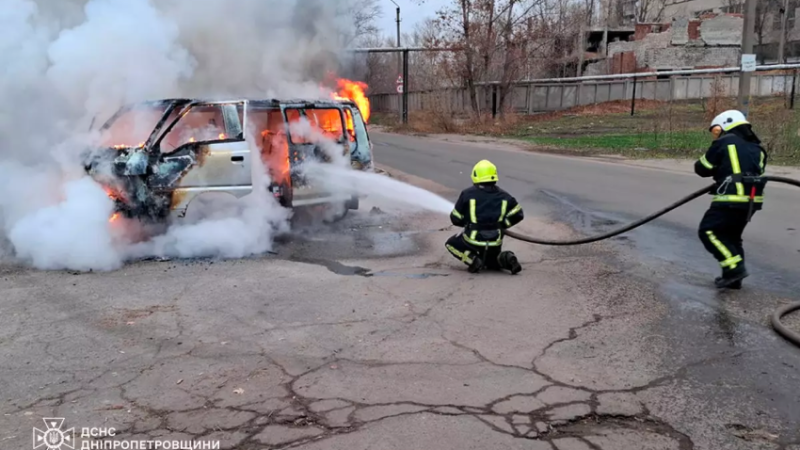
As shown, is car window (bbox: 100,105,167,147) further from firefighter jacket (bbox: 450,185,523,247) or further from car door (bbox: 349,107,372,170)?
firefighter jacket (bbox: 450,185,523,247)

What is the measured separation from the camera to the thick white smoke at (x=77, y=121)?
6.66 meters

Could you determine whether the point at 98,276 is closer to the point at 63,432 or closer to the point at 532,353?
the point at 63,432

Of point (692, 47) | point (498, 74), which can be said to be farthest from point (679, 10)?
point (498, 74)

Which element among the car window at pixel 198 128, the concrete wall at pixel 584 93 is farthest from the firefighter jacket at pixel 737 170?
the concrete wall at pixel 584 93

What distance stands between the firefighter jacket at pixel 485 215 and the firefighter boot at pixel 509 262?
15 centimetres

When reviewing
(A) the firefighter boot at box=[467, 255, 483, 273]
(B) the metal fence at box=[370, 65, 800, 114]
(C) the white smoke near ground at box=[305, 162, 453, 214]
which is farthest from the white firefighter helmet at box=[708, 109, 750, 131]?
(B) the metal fence at box=[370, 65, 800, 114]

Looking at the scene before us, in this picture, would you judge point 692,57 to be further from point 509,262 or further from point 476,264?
point 476,264

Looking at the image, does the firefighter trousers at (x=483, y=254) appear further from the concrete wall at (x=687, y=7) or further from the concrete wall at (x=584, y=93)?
the concrete wall at (x=687, y=7)

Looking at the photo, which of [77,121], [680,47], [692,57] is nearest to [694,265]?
[77,121]

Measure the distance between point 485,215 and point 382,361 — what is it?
245 cm

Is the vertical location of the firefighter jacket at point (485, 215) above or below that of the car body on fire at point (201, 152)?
below

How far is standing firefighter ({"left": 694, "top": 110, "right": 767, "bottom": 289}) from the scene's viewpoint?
5.61m

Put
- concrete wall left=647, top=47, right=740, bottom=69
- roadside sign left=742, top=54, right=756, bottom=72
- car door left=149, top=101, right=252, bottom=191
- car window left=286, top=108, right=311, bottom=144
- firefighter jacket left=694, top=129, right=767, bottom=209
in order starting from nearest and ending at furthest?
firefighter jacket left=694, top=129, right=767, bottom=209, car door left=149, top=101, right=252, bottom=191, car window left=286, top=108, right=311, bottom=144, roadside sign left=742, top=54, right=756, bottom=72, concrete wall left=647, top=47, right=740, bottom=69

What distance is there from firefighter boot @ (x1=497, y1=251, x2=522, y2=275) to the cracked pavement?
110mm
